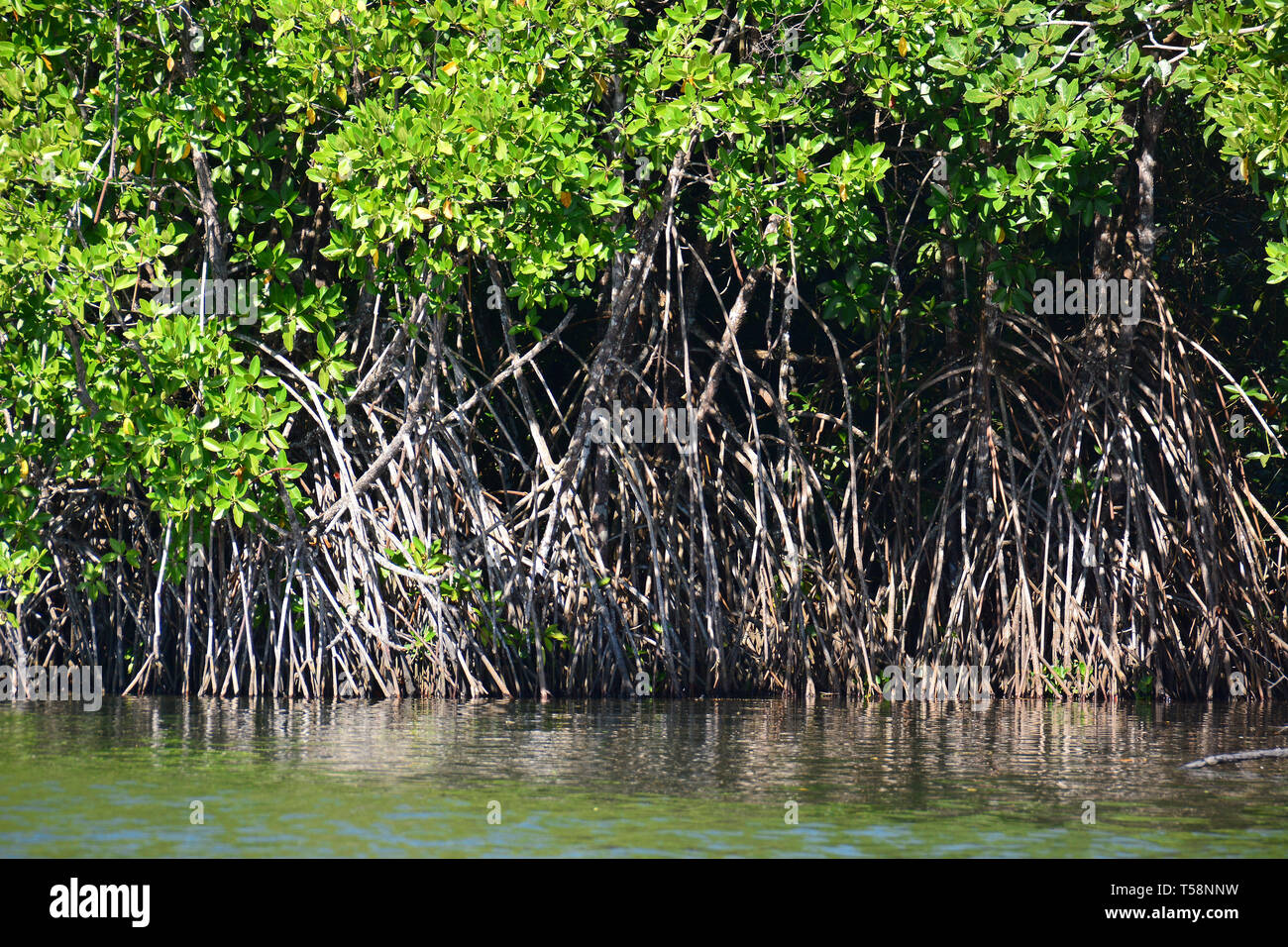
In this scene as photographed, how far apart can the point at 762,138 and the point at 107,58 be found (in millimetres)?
3280

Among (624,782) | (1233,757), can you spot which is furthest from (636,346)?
(1233,757)

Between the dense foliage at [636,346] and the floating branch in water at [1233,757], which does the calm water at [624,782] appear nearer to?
the floating branch in water at [1233,757]

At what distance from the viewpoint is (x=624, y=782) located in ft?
19.2

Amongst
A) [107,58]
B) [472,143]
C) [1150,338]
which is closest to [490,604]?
[472,143]

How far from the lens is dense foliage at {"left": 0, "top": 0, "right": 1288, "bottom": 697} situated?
783 centimetres

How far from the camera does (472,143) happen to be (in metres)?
7.63

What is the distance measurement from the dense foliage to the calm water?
91cm

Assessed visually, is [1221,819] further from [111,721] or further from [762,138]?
[111,721]

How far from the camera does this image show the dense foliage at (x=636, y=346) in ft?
25.7

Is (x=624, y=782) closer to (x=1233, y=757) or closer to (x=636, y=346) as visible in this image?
(x=1233, y=757)

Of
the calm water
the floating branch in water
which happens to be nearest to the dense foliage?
the calm water

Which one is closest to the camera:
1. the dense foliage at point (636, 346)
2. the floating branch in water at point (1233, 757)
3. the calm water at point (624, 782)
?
the calm water at point (624, 782)

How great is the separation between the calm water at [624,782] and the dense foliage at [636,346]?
0.91m

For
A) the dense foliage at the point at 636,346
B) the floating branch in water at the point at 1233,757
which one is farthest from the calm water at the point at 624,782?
the dense foliage at the point at 636,346
